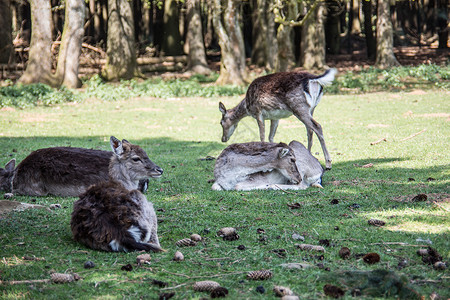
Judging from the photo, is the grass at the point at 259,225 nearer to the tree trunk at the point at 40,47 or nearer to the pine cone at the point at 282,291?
the pine cone at the point at 282,291

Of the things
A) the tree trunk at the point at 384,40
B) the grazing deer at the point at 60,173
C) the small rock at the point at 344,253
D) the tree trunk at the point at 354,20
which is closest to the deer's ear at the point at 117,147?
the grazing deer at the point at 60,173

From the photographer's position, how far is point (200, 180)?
8977 mm

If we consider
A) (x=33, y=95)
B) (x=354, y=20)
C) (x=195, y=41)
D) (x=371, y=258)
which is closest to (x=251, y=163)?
(x=371, y=258)

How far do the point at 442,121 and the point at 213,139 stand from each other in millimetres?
6081

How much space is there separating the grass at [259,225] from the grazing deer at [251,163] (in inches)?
13.3

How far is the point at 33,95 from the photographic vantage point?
20.8m

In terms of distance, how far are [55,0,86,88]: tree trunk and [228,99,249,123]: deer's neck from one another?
1342 cm

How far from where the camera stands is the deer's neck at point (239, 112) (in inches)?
449

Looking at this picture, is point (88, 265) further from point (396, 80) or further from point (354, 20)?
point (354, 20)

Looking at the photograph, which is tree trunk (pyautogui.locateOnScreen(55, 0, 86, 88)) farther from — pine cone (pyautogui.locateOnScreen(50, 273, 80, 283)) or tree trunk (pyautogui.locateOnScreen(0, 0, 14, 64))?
pine cone (pyautogui.locateOnScreen(50, 273, 80, 283))

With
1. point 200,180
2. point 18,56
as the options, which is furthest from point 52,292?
point 18,56

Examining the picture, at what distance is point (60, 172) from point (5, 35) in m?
21.5

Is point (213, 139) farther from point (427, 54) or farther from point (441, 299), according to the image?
point (427, 54)

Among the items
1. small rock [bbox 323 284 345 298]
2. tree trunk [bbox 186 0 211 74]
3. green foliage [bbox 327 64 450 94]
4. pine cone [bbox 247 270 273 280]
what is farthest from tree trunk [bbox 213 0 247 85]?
small rock [bbox 323 284 345 298]
